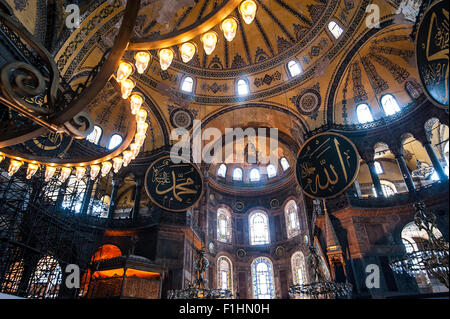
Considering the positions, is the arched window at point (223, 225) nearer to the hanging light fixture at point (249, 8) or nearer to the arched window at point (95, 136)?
the arched window at point (95, 136)

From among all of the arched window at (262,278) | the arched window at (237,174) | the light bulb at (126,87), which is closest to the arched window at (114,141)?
the arched window at (237,174)

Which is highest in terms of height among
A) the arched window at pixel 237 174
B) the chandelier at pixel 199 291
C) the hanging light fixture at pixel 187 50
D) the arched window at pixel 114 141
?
the arched window at pixel 237 174

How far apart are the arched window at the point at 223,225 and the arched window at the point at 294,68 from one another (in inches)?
365

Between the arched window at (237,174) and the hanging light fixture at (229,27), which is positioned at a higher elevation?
the arched window at (237,174)

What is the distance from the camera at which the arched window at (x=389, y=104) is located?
39.0 feet

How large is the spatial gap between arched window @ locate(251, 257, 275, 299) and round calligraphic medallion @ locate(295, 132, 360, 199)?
30.1ft

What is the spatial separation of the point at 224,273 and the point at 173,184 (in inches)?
331

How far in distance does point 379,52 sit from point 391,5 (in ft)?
8.44

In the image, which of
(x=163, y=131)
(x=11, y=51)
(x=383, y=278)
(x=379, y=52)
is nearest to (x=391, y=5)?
(x=379, y=52)

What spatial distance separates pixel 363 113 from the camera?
1259 centimetres

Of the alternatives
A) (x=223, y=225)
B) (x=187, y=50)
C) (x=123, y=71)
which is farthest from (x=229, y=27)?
(x=223, y=225)

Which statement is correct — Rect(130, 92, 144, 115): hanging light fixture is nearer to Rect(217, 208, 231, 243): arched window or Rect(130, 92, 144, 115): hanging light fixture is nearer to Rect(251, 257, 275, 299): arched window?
Rect(217, 208, 231, 243): arched window

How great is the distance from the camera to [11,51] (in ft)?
22.0
